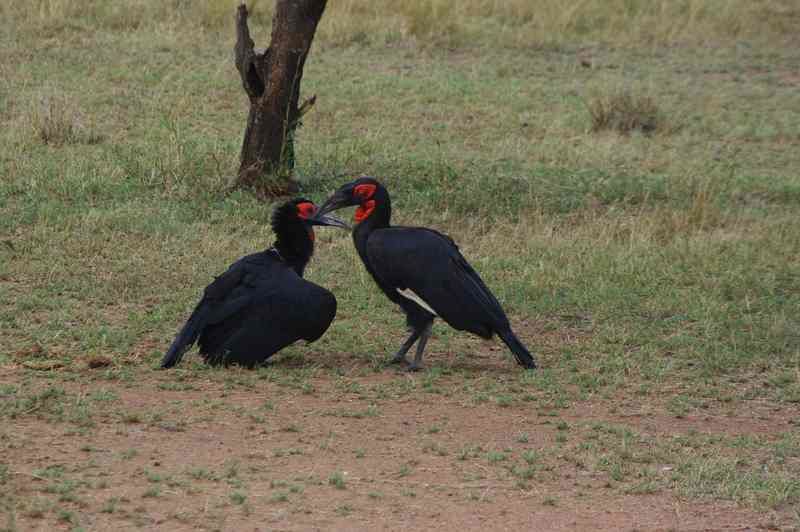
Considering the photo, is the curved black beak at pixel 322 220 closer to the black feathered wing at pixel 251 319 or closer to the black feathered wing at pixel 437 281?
the black feathered wing at pixel 437 281

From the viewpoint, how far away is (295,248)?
7352 mm

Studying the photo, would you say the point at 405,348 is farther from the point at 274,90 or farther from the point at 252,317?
the point at 274,90

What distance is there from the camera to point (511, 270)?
906 centimetres

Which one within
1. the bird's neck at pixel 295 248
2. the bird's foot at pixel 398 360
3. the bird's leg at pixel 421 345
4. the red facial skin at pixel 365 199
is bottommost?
the bird's foot at pixel 398 360

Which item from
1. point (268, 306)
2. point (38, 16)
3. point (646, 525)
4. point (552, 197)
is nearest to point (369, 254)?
point (268, 306)

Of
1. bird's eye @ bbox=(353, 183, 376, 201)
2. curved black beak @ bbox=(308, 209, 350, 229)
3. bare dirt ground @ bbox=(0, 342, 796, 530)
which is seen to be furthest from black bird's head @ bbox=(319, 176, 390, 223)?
bare dirt ground @ bbox=(0, 342, 796, 530)

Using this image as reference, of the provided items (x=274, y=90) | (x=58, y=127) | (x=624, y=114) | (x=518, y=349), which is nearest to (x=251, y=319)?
(x=518, y=349)

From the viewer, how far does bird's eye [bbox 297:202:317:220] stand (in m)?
7.38

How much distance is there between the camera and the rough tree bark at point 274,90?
33.6 ft

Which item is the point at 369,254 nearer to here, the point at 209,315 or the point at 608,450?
the point at 209,315

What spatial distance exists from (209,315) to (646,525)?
252cm

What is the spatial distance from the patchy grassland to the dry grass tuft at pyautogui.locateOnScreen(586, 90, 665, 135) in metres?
0.03

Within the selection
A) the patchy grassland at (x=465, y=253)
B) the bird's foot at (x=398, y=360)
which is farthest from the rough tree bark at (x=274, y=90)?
the bird's foot at (x=398, y=360)

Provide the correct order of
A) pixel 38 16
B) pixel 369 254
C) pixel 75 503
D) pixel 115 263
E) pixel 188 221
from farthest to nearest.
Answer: pixel 38 16, pixel 188 221, pixel 115 263, pixel 369 254, pixel 75 503
